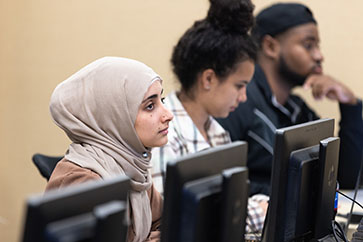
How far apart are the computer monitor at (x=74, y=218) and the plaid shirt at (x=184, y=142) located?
3.93 feet

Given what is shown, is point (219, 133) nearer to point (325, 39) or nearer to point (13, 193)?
point (325, 39)

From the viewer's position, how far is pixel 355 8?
348cm

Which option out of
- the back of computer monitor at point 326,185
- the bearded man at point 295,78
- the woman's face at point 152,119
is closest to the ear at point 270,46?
the bearded man at point 295,78

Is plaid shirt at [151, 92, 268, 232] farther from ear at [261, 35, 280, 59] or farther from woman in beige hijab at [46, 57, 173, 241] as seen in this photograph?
ear at [261, 35, 280, 59]

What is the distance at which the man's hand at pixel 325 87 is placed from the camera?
11.0 ft

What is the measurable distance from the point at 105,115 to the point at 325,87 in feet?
6.01

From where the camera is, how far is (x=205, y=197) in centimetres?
119

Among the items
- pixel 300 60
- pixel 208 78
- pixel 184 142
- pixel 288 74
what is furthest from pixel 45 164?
pixel 300 60

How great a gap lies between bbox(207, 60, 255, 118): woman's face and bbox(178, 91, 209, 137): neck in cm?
3

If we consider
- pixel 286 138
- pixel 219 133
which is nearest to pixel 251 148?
pixel 219 133

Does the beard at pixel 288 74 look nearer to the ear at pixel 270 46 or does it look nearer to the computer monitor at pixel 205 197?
the ear at pixel 270 46

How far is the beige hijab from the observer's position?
5.85 feet

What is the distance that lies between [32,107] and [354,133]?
5.94 ft

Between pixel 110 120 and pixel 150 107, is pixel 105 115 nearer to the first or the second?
pixel 110 120
